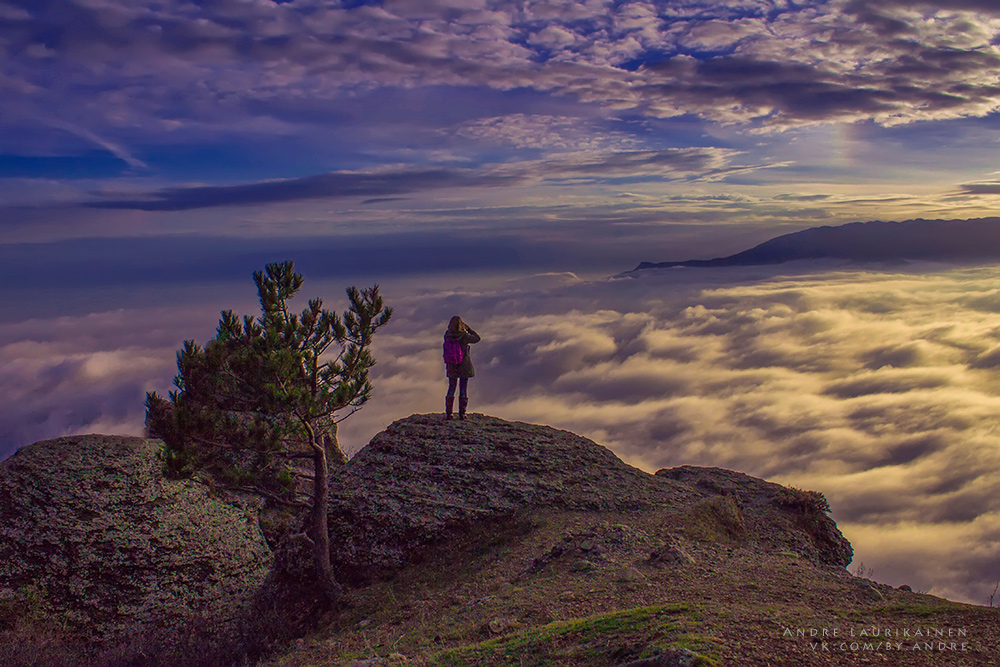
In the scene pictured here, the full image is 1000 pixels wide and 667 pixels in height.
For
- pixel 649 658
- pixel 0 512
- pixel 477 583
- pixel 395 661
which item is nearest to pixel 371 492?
pixel 477 583

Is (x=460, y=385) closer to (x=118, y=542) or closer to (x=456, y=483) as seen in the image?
(x=456, y=483)

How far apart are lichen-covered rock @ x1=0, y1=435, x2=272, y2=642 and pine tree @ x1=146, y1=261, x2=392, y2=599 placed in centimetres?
487

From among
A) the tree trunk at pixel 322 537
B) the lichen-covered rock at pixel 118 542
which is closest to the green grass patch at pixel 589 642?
the tree trunk at pixel 322 537

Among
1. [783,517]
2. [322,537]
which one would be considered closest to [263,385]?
[322,537]

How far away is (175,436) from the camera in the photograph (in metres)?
15.6

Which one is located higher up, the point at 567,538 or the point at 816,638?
the point at 816,638

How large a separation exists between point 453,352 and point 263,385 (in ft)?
22.5

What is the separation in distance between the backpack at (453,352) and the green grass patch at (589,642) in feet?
34.4

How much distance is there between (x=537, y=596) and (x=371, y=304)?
25.3 feet

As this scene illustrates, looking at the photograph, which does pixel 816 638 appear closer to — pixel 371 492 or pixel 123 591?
pixel 371 492

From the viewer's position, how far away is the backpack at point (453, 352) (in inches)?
819

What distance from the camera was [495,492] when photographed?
19906 mm

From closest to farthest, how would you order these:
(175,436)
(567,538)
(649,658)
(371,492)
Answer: (649,658) → (175,436) → (567,538) → (371,492)

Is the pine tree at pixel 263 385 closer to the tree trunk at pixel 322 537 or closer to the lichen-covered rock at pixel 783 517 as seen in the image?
the tree trunk at pixel 322 537
